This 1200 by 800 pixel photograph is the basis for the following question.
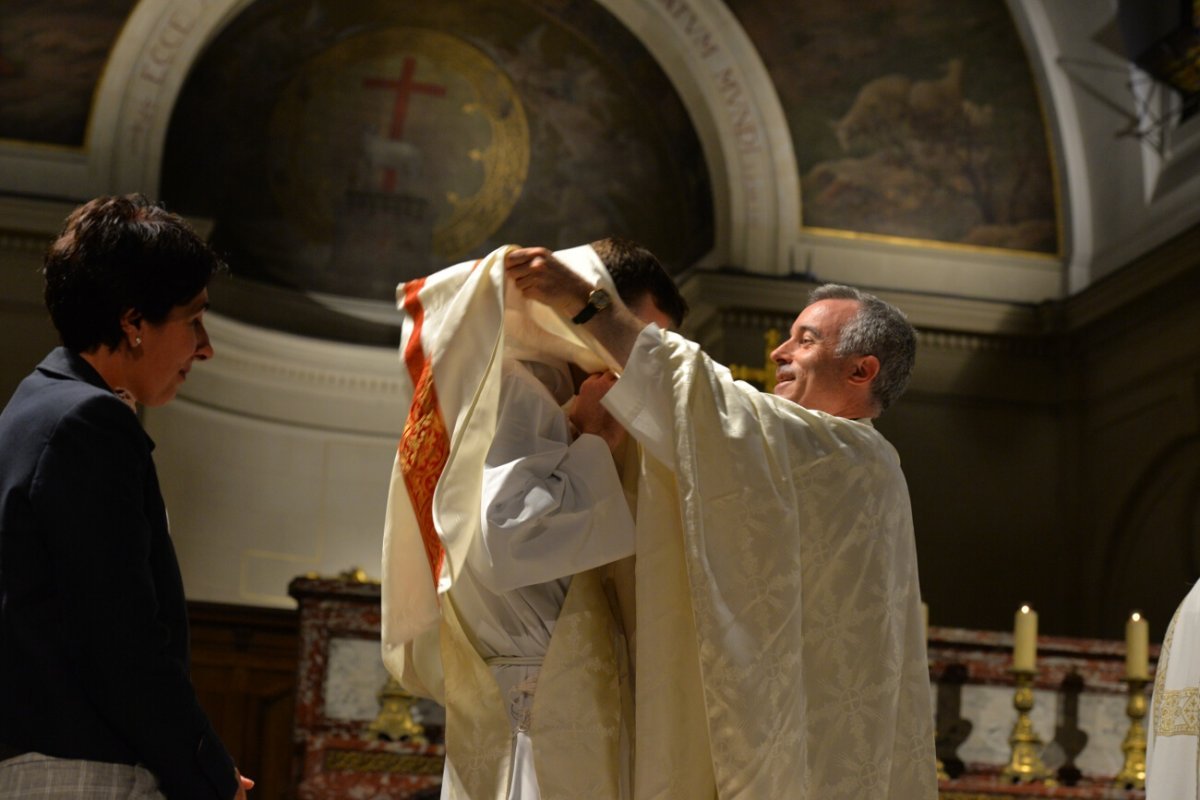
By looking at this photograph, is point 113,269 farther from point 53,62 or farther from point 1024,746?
point 53,62

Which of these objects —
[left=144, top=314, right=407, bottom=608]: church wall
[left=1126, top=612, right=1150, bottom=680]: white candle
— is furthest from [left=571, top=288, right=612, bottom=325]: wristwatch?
[left=144, top=314, right=407, bottom=608]: church wall

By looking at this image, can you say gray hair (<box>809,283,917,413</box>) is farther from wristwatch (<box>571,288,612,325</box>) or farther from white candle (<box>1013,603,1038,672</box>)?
white candle (<box>1013,603,1038,672</box>)

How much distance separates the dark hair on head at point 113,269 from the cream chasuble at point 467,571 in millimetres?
782

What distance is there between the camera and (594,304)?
2.97 m

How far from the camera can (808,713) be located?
3.04 m

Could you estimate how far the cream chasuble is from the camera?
2930mm

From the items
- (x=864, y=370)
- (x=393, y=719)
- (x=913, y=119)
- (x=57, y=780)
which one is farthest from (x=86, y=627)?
(x=913, y=119)

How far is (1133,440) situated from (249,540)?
5.54 m

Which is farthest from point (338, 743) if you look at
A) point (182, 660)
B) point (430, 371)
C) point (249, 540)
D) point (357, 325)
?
point (357, 325)

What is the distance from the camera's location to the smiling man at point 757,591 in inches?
114

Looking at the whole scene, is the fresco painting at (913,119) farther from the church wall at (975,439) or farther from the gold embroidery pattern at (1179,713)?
the gold embroidery pattern at (1179,713)

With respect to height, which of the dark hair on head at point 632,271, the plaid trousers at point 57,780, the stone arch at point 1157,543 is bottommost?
the plaid trousers at point 57,780

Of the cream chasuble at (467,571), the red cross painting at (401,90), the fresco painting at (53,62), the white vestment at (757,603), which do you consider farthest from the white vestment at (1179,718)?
the red cross painting at (401,90)

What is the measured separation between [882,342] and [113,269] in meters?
1.77
